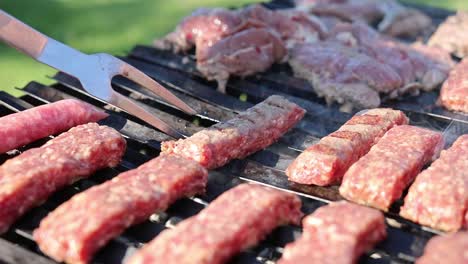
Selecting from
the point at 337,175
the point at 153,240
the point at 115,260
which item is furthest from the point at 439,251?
the point at 115,260

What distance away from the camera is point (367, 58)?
525 centimetres

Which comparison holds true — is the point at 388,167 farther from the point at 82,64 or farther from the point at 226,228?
the point at 82,64

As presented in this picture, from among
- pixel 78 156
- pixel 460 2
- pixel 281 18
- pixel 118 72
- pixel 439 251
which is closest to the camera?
pixel 439 251

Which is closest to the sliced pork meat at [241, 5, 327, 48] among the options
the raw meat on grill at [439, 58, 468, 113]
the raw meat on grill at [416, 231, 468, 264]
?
the raw meat on grill at [439, 58, 468, 113]

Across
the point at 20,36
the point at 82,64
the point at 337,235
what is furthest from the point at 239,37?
the point at 337,235

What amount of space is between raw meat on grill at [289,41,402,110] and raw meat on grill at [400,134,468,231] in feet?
4.80

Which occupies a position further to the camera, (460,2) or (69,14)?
(460,2)

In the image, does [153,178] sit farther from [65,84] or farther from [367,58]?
[367,58]

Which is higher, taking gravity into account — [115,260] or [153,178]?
[153,178]

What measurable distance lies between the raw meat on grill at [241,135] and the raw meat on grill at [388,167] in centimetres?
74

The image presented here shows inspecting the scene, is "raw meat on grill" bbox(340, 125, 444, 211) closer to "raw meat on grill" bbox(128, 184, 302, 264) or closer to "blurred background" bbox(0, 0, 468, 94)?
"raw meat on grill" bbox(128, 184, 302, 264)

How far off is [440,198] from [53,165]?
6.99 ft

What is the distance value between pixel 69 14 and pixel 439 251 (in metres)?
6.85

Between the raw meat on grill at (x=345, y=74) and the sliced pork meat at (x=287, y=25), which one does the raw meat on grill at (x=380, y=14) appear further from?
the raw meat on grill at (x=345, y=74)
